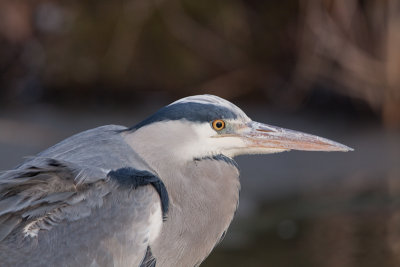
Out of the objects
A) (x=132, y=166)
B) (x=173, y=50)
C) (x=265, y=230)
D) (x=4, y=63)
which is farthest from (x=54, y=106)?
(x=132, y=166)

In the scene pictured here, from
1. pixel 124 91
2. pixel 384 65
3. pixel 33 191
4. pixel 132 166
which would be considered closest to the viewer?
pixel 33 191

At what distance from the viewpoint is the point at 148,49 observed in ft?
29.6

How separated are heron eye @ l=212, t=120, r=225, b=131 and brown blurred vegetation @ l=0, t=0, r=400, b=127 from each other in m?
4.71

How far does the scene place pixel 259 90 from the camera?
28.3ft

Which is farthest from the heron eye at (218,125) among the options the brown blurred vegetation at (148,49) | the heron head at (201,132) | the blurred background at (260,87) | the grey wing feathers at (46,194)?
the brown blurred vegetation at (148,49)

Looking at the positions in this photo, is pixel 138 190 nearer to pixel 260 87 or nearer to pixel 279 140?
pixel 279 140

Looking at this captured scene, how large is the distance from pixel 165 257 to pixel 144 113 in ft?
15.6

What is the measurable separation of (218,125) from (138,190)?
53cm

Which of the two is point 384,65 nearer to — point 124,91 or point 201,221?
point 124,91

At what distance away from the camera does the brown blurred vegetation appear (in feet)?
28.5

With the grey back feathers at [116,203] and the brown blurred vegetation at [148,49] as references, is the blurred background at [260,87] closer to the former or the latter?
the brown blurred vegetation at [148,49]

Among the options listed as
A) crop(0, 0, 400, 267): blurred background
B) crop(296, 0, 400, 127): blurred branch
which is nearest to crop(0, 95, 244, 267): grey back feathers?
crop(0, 0, 400, 267): blurred background

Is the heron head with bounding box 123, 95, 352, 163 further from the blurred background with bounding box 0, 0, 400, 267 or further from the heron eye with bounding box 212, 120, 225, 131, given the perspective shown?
the blurred background with bounding box 0, 0, 400, 267

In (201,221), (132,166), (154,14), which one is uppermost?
(154,14)
